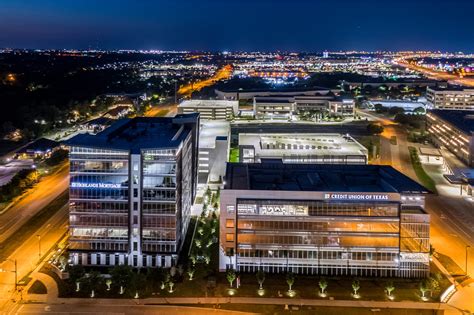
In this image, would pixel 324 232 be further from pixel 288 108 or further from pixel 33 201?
pixel 288 108

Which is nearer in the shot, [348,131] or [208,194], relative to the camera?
[208,194]

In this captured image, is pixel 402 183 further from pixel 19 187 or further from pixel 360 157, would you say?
pixel 19 187

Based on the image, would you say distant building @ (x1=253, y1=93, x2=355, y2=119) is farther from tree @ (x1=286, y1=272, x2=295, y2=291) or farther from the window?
tree @ (x1=286, y1=272, x2=295, y2=291)

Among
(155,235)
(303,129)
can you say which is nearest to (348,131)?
(303,129)

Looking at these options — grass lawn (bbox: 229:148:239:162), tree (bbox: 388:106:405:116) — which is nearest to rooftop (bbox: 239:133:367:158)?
grass lawn (bbox: 229:148:239:162)

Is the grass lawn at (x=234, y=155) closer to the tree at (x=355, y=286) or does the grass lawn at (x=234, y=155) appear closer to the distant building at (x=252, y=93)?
the tree at (x=355, y=286)

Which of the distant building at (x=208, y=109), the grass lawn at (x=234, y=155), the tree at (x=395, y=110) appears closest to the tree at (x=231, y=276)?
the grass lawn at (x=234, y=155)

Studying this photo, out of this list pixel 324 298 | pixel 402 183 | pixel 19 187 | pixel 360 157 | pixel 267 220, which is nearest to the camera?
pixel 324 298
